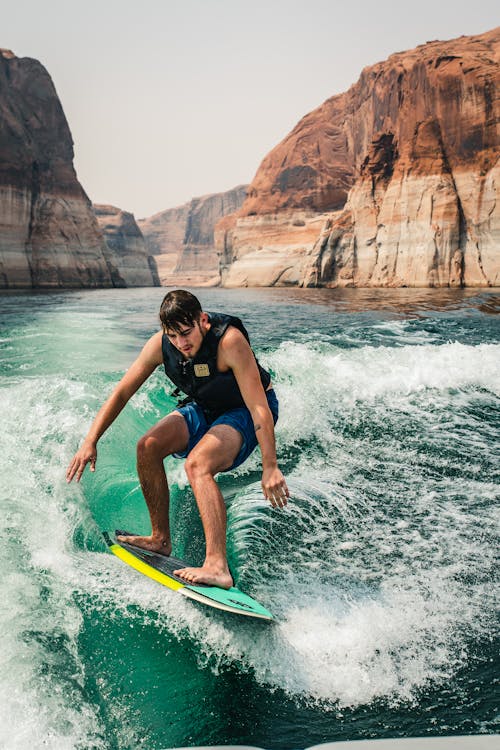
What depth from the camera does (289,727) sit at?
2.10 metres

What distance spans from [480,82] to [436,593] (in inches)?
1571

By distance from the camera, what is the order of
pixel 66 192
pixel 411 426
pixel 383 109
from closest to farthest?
pixel 411 426 → pixel 383 109 → pixel 66 192

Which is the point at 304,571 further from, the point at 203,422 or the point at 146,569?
the point at 203,422

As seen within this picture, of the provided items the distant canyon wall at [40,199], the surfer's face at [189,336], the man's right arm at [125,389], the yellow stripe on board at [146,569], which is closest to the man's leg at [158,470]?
the yellow stripe on board at [146,569]

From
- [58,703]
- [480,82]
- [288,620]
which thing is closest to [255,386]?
[288,620]

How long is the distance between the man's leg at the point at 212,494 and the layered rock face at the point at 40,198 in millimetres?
56153

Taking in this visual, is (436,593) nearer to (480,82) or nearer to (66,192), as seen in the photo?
(480,82)

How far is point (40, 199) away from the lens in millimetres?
63031

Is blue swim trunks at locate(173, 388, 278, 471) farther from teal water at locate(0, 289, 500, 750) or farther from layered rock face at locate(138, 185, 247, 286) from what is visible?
layered rock face at locate(138, 185, 247, 286)

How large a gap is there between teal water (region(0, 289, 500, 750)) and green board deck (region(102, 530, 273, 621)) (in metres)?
0.16

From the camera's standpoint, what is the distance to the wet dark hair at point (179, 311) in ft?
9.12

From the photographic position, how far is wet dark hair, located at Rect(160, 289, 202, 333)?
2.78 meters

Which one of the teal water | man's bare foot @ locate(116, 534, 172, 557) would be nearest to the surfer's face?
man's bare foot @ locate(116, 534, 172, 557)

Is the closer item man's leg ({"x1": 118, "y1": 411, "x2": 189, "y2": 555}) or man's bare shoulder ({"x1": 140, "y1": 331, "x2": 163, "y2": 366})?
man's leg ({"x1": 118, "y1": 411, "x2": 189, "y2": 555})
